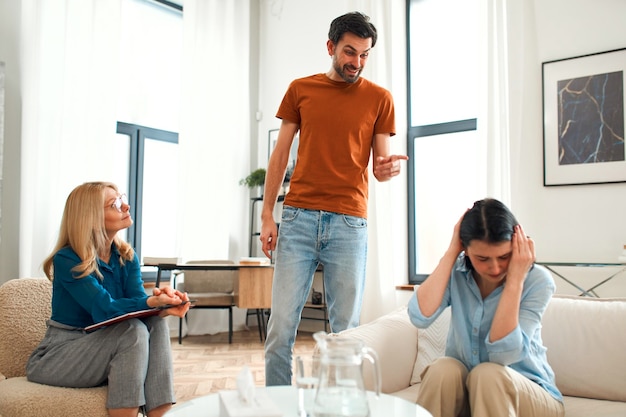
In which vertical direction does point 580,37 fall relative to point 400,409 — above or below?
above

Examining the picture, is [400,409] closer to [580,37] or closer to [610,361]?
[610,361]

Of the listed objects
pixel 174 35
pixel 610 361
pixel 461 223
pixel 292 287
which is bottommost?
pixel 610 361

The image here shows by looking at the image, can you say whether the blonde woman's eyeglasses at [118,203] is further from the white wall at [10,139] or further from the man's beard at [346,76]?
the white wall at [10,139]

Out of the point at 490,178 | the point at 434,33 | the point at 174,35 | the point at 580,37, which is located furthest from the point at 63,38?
the point at 580,37

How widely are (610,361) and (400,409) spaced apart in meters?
0.83

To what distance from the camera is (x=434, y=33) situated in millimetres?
4711

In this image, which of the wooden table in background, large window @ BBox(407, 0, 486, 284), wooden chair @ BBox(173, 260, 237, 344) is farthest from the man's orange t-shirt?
wooden chair @ BBox(173, 260, 237, 344)

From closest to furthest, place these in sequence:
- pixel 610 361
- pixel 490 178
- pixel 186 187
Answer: pixel 610 361, pixel 490 178, pixel 186 187

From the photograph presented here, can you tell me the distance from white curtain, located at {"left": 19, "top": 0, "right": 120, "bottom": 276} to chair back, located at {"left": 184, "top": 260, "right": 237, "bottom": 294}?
108 cm

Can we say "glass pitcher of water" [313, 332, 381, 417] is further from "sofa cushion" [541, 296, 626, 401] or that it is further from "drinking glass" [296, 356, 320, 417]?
"sofa cushion" [541, 296, 626, 401]

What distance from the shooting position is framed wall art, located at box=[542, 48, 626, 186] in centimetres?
350

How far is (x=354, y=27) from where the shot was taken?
6.13 ft

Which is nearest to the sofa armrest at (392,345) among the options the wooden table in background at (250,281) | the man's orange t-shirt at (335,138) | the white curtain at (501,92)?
the man's orange t-shirt at (335,138)

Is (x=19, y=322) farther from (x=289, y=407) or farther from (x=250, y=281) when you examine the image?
(x=250, y=281)
